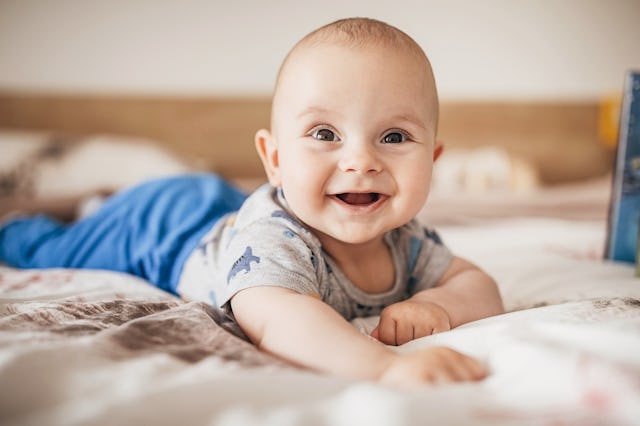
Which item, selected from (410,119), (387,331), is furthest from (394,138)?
(387,331)

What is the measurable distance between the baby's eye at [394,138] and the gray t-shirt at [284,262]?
161 mm

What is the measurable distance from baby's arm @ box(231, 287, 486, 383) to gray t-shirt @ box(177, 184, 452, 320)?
38 mm

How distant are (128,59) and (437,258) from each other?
1.91 meters

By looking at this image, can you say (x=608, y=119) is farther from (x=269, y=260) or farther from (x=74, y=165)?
(x=269, y=260)

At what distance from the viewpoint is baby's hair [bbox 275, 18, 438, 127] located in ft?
2.16

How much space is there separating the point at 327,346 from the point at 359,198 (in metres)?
0.25

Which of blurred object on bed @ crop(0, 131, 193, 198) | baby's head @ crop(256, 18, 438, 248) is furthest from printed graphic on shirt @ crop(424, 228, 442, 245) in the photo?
blurred object on bed @ crop(0, 131, 193, 198)

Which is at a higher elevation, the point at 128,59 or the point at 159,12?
the point at 159,12

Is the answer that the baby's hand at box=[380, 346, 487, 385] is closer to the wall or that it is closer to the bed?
the bed

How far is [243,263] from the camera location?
2.10ft

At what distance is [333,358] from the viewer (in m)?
0.49

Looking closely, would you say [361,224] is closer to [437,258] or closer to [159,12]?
[437,258]

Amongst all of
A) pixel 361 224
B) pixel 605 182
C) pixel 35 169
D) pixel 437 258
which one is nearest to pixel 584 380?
pixel 361 224

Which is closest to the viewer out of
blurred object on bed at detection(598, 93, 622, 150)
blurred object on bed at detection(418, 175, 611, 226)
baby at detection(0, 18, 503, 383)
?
baby at detection(0, 18, 503, 383)
